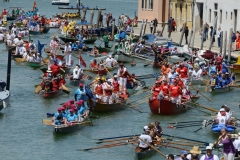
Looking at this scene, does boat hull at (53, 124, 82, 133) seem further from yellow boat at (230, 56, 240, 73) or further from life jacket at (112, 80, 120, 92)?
yellow boat at (230, 56, 240, 73)

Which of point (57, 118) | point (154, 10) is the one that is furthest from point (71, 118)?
point (154, 10)

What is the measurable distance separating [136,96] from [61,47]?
2221 centimetres

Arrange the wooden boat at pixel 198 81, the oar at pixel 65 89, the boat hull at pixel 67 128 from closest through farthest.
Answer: the boat hull at pixel 67 128, the oar at pixel 65 89, the wooden boat at pixel 198 81

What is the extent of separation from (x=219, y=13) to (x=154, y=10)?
638 inches

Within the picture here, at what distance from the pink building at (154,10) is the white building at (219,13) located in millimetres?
8924

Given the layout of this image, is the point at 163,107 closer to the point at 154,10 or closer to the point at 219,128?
the point at 219,128

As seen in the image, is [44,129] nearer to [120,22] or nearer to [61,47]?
[61,47]

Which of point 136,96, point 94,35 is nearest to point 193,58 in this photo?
point 136,96

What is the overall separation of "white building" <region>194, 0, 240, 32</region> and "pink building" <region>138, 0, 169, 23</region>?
892 centimetres

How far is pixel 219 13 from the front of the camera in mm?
67438

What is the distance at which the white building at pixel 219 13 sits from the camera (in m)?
63.6

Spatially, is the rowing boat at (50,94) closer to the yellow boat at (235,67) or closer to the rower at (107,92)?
the rower at (107,92)

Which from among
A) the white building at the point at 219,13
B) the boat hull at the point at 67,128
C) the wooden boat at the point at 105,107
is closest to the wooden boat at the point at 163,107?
the wooden boat at the point at 105,107

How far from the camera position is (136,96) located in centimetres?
4488
